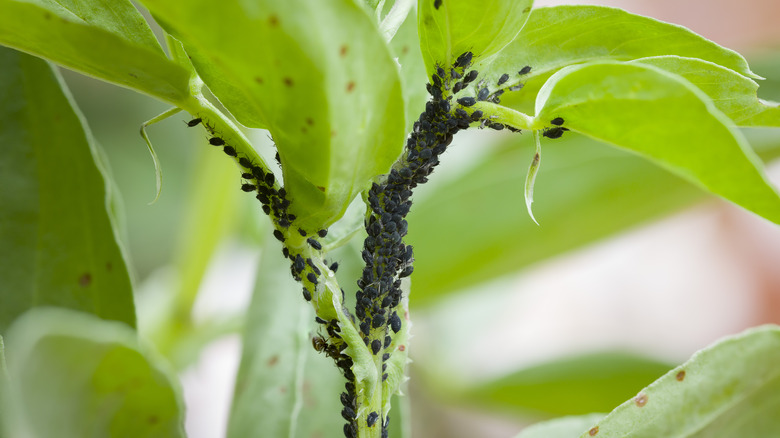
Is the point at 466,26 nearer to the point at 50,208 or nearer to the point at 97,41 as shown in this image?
the point at 97,41

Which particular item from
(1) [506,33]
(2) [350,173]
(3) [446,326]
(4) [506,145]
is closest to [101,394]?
(2) [350,173]

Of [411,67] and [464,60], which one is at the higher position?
[411,67]

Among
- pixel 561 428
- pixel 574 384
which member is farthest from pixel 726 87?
pixel 574 384

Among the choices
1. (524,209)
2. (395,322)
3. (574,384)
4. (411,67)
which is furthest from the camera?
(574,384)

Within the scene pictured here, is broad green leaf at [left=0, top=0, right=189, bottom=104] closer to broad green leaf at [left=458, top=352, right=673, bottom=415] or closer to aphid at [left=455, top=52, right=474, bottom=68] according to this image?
aphid at [left=455, top=52, right=474, bottom=68]

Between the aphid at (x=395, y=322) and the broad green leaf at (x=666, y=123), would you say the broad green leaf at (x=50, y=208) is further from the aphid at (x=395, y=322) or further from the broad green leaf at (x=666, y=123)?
the broad green leaf at (x=666, y=123)

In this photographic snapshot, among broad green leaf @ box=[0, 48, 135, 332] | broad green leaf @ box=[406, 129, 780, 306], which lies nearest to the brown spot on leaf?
broad green leaf @ box=[0, 48, 135, 332]

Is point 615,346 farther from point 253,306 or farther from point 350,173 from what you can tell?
point 350,173

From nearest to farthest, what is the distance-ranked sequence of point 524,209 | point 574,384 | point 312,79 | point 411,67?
1. point 312,79
2. point 411,67
3. point 524,209
4. point 574,384
